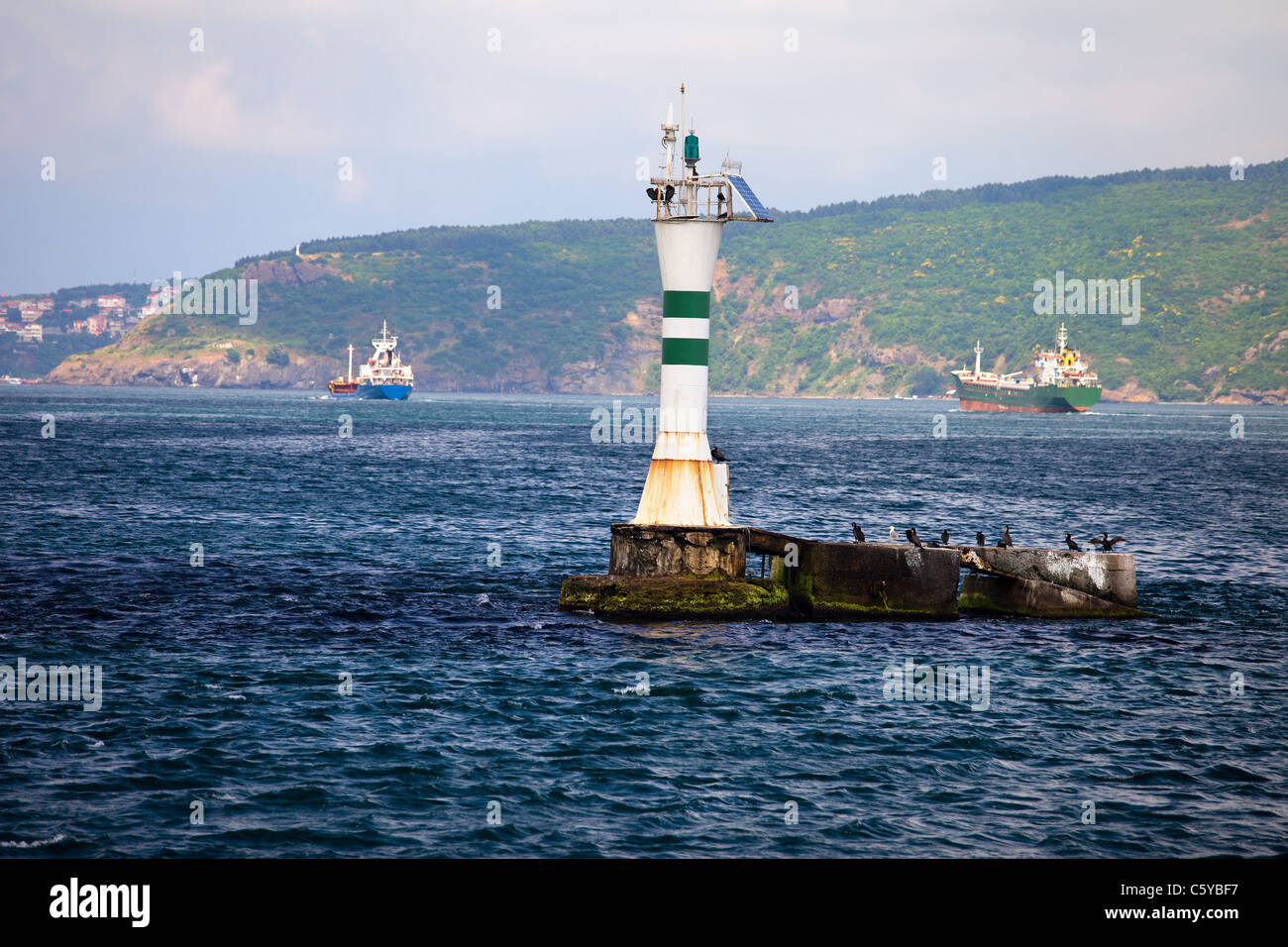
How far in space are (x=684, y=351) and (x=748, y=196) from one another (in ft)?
9.80

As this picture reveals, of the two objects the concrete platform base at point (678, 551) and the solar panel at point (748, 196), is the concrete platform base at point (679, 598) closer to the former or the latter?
the concrete platform base at point (678, 551)

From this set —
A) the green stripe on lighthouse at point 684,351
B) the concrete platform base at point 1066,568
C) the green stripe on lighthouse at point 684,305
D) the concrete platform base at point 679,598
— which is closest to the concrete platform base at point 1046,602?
the concrete platform base at point 1066,568

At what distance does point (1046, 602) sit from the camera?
22.7 metres

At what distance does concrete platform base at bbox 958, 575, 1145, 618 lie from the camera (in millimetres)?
22688

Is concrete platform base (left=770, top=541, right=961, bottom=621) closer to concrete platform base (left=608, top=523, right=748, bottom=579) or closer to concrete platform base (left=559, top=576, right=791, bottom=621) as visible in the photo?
concrete platform base (left=559, top=576, right=791, bottom=621)

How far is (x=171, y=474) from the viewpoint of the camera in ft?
186

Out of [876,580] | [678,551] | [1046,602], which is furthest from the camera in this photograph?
[1046,602]

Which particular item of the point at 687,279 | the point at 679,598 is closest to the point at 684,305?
the point at 687,279

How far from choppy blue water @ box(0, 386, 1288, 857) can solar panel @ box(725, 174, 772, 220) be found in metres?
7.55

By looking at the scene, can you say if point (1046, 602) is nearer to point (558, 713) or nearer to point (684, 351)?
point (684, 351)

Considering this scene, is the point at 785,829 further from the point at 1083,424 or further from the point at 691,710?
the point at 1083,424

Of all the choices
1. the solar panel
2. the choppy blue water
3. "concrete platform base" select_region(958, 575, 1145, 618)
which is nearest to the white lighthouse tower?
the solar panel
